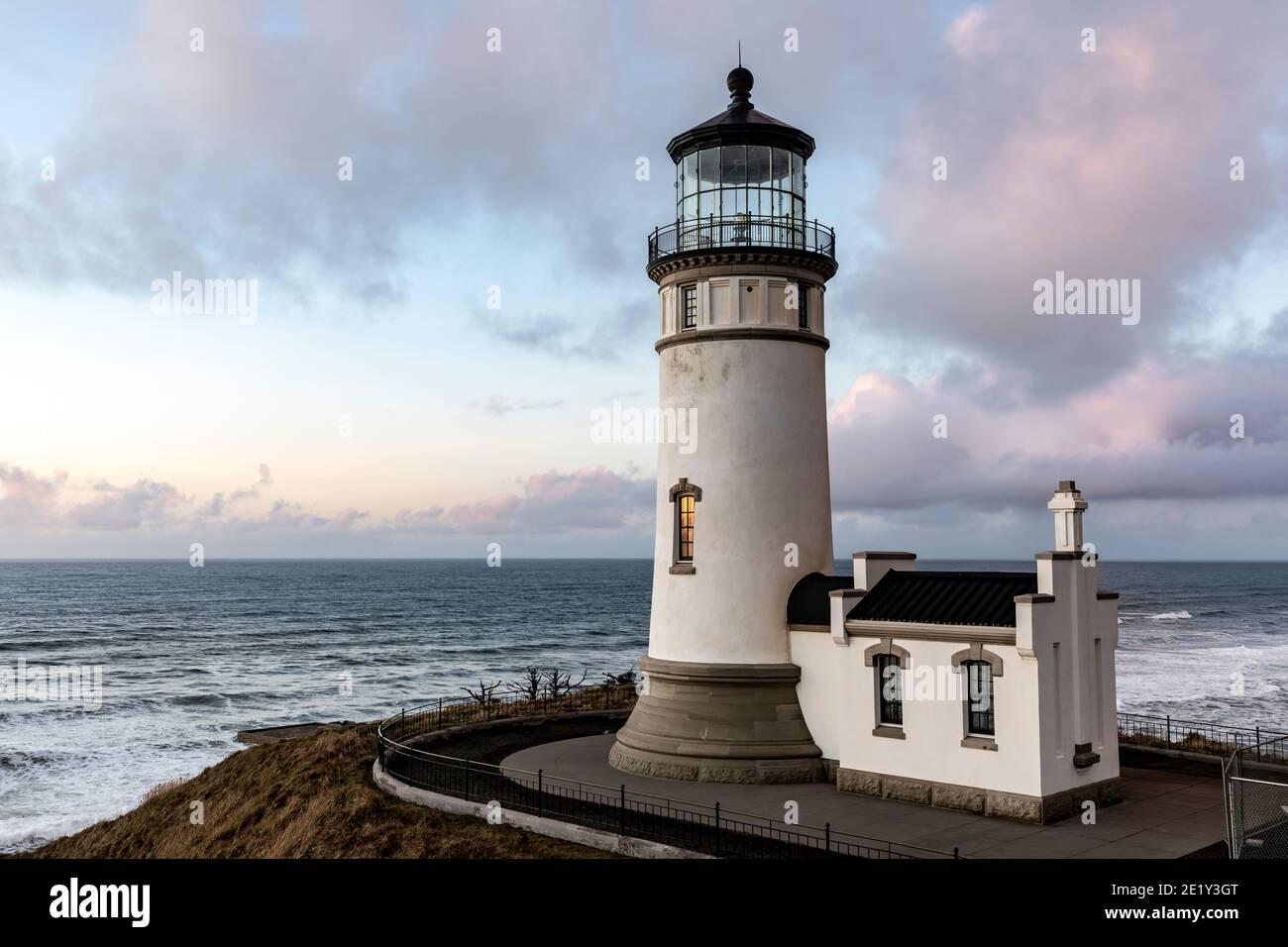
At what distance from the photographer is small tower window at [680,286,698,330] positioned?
932 inches

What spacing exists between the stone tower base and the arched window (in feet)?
7.42

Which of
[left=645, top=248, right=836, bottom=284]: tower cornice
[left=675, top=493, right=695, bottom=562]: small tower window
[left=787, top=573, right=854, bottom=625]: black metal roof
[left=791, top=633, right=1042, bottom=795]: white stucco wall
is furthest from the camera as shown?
[left=675, top=493, right=695, bottom=562]: small tower window

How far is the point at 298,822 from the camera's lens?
2016 centimetres

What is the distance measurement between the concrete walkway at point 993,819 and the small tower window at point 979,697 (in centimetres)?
158

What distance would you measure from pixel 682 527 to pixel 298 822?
10.0m

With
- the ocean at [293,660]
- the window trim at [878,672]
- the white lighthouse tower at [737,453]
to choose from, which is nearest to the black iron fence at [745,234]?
the white lighthouse tower at [737,453]

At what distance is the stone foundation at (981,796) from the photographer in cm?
1866

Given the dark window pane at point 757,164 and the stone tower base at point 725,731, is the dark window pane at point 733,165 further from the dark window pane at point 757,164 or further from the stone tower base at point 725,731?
the stone tower base at point 725,731

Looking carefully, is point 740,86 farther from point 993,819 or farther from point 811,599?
point 993,819

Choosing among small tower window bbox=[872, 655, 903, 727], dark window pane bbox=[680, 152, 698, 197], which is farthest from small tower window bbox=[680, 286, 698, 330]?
small tower window bbox=[872, 655, 903, 727]

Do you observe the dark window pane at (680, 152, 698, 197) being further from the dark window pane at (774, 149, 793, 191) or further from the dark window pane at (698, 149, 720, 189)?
the dark window pane at (774, 149, 793, 191)
